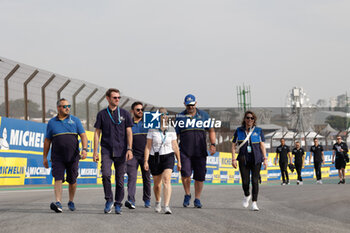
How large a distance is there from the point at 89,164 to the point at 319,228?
12.4m

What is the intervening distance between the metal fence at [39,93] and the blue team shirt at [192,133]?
20.7 feet

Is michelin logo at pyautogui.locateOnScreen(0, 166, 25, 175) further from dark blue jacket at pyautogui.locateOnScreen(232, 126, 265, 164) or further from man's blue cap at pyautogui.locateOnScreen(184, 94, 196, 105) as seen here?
dark blue jacket at pyautogui.locateOnScreen(232, 126, 265, 164)

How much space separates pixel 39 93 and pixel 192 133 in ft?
25.3

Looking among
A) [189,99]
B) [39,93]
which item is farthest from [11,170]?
[189,99]

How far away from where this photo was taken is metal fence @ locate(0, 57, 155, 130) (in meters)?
14.9

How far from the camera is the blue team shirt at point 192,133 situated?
9805mm

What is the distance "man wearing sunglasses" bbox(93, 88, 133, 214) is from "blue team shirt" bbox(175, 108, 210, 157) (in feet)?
4.38

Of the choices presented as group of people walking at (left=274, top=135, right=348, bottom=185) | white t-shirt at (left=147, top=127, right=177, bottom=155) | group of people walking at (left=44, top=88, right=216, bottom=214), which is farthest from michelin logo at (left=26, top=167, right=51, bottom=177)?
group of people walking at (left=274, top=135, right=348, bottom=185)

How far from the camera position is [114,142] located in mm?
8602

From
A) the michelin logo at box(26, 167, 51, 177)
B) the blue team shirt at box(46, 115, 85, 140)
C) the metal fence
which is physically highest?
the metal fence

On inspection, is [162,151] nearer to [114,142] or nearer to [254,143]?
[114,142]

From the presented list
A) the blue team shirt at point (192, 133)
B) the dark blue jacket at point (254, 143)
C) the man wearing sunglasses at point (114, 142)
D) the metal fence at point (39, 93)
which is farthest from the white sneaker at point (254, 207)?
the metal fence at point (39, 93)

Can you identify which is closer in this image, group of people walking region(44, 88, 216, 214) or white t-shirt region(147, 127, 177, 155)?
group of people walking region(44, 88, 216, 214)

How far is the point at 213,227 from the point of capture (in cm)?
695
